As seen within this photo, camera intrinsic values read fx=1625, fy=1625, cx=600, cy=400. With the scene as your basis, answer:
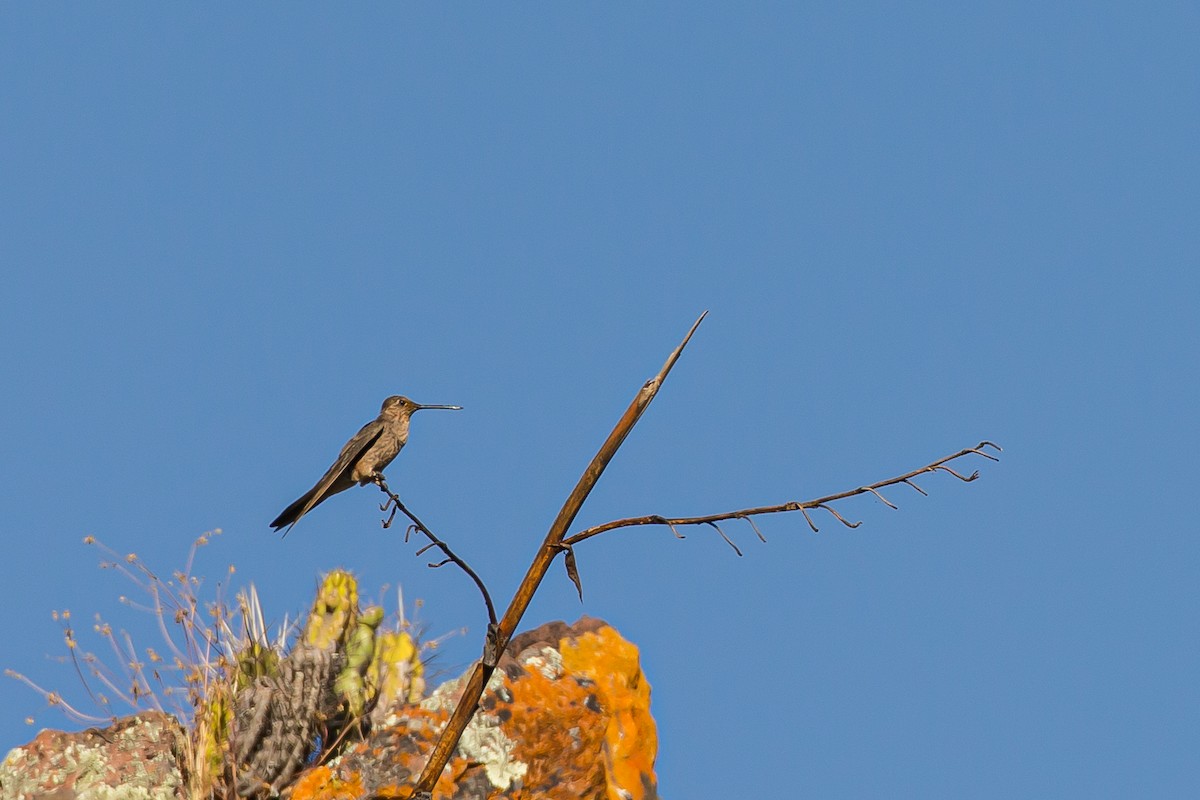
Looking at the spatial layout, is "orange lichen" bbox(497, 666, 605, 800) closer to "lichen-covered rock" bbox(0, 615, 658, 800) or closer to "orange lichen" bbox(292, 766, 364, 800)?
"lichen-covered rock" bbox(0, 615, 658, 800)

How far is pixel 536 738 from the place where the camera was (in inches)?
298

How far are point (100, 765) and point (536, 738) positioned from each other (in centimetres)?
206

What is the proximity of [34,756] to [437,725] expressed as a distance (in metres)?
1.92

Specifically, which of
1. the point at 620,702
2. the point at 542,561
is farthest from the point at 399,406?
the point at 542,561

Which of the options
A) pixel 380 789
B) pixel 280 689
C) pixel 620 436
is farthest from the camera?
pixel 280 689

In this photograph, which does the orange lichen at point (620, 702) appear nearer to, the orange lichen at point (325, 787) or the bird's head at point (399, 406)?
the orange lichen at point (325, 787)

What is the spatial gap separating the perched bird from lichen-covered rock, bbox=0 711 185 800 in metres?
1.52

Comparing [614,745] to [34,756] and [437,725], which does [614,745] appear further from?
[34,756]

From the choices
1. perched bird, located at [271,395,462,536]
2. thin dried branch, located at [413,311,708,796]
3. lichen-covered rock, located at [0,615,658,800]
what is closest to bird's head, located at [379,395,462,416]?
perched bird, located at [271,395,462,536]

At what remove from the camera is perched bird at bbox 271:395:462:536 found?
9.07 meters

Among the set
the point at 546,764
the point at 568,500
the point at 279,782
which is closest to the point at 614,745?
the point at 546,764

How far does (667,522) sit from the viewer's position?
511 cm

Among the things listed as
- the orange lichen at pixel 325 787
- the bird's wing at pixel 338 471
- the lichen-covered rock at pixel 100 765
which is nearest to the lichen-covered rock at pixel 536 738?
the orange lichen at pixel 325 787

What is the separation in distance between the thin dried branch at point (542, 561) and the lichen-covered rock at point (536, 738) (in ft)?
6.94
